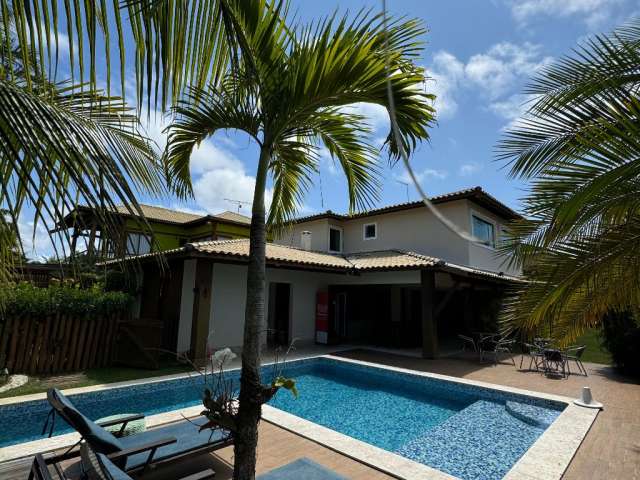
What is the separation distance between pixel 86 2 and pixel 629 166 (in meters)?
4.31

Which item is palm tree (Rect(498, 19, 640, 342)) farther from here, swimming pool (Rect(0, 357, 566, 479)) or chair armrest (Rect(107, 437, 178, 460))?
chair armrest (Rect(107, 437, 178, 460))

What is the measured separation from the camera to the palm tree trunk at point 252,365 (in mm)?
3367

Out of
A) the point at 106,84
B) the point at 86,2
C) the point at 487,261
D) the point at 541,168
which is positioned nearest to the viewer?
the point at 86,2

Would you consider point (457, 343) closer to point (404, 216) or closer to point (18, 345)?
point (404, 216)

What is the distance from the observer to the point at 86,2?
4.51 feet

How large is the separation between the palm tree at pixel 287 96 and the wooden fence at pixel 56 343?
9.04m

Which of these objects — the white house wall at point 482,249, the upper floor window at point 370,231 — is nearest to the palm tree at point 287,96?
the white house wall at point 482,249

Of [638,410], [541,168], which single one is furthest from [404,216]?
[541,168]

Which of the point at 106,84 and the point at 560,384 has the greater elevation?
the point at 106,84

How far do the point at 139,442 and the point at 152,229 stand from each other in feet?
15.3

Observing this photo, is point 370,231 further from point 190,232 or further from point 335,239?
point 190,232

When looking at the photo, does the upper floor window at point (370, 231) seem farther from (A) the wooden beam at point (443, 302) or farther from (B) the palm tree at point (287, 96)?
(B) the palm tree at point (287, 96)

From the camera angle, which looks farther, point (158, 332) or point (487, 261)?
point (487, 261)

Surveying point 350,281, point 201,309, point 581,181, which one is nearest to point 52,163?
point 581,181
